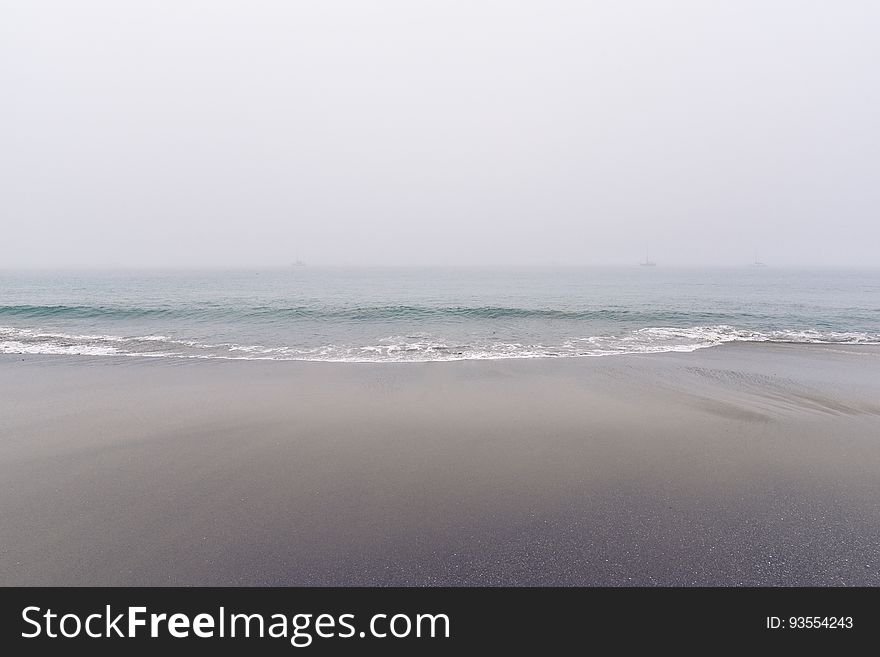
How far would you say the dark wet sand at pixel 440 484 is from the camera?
3.33 metres

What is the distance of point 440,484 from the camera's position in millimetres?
4695

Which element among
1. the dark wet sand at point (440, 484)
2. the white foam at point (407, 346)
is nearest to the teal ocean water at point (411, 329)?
the white foam at point (407, 346)

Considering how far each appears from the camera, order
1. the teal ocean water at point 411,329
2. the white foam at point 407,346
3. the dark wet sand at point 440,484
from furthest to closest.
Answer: the teal ocean water at point 411,329, the white foam at point 407,346, the dark wet sand at point 440,484

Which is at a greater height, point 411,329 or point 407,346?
point 411,329

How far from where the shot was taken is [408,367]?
36.6 ft

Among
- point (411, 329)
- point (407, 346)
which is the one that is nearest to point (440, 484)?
point (407, 346)

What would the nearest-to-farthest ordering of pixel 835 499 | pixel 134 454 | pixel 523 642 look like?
pixel 523 642, pixel 835 499, pixel 134 454

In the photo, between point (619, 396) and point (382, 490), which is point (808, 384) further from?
point (382, 490)

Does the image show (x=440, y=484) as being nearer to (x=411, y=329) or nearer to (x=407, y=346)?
(x=407, y=346)

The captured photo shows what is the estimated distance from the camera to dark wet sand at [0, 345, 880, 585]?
3332 millimetres

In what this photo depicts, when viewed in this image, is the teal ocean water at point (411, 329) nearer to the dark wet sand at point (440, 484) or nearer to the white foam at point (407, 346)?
the white foam at point (407, 346)

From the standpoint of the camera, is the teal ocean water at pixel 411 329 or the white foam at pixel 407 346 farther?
the teal ocean water at pixel 411 329

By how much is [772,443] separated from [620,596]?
5088 mm

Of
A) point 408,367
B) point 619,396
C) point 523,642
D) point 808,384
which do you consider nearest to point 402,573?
point 523,642
